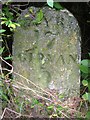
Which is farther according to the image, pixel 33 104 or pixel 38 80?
pixel 38 80

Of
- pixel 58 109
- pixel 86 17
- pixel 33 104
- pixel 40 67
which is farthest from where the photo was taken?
pixel 86 17

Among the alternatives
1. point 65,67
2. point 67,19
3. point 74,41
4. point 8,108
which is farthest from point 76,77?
point 8,108

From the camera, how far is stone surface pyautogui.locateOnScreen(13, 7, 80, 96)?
2438 mm

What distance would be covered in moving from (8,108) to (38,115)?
0.30m

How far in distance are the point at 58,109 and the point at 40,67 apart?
0.51m

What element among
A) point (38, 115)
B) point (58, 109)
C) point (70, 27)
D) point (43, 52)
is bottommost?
point (38, 115)

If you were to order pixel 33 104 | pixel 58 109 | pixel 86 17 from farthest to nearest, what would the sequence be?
1. pixel 86 17
2. pixel 33 104
3. pixel 58 109

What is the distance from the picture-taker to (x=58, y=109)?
79.1 inches

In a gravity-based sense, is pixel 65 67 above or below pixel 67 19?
below

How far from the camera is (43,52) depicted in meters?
2.45

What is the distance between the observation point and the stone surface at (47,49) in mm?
2438

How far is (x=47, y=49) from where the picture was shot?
2451mm

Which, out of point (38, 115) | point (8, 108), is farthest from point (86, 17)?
point (8, 108)

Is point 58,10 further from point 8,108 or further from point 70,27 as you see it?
point 8,108
